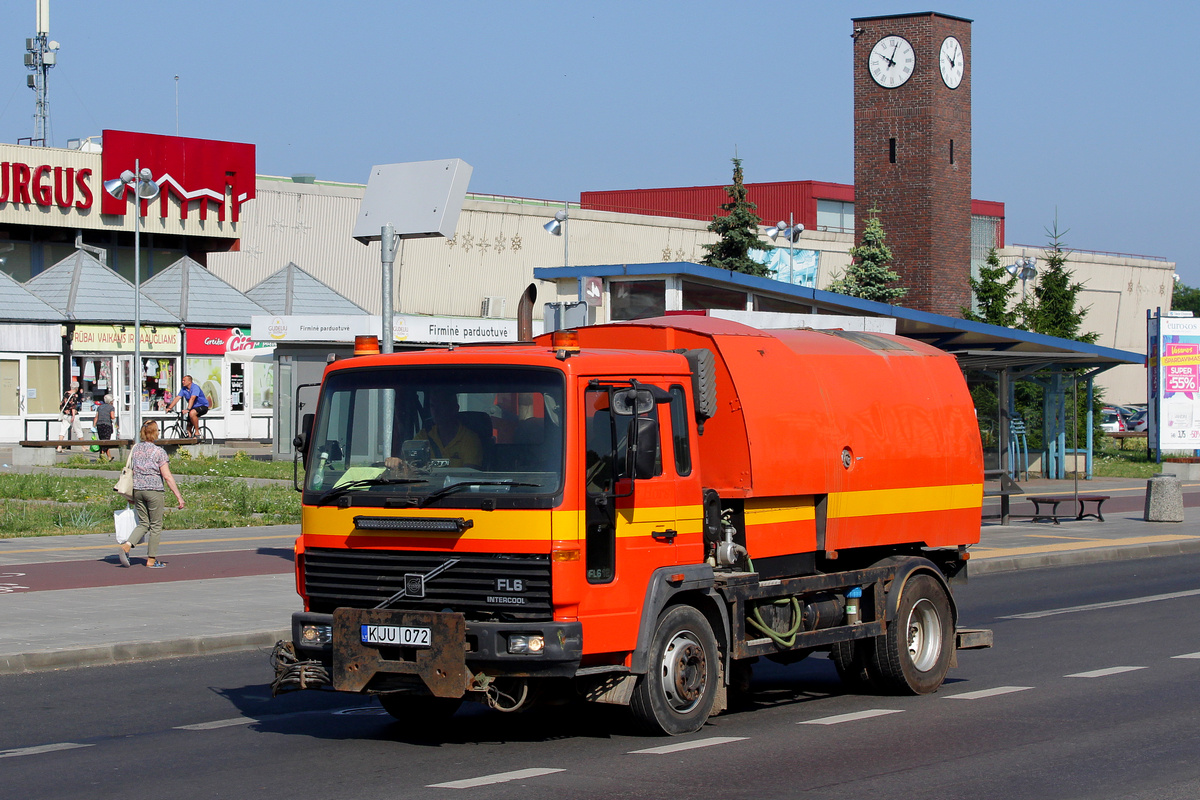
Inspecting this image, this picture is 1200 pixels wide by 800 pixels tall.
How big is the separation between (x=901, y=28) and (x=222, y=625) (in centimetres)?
4116

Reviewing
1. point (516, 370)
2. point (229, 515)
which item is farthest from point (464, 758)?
point (229, 515)

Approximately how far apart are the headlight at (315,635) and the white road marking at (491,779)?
4.12ft

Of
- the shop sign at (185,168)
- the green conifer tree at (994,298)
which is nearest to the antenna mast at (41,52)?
the shop sign at (185,168)

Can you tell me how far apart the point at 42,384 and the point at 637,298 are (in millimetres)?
22289

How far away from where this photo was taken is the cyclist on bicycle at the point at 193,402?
42.0 m

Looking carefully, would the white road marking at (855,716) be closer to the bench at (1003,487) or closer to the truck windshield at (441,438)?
the truck windshield at (441,438)

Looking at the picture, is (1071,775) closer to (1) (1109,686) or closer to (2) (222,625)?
(1) (1109,686)

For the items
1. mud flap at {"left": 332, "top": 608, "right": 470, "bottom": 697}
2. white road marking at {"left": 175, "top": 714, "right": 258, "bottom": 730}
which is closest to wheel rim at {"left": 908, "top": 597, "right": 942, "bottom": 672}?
mud flap at {"left": 332, "top": 608, "right": 470, "bottom": 697}

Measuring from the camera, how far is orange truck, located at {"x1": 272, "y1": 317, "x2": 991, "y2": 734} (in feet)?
25.7

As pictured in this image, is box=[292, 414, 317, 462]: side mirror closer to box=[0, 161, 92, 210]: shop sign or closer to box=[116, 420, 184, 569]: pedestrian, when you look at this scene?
box=[116, 420, 184, 569]: pedestrian

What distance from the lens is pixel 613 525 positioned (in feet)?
26.5

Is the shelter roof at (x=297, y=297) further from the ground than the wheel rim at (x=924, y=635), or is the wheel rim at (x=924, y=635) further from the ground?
the shelter roof at (x=297, y=297)

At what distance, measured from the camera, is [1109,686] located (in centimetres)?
1062

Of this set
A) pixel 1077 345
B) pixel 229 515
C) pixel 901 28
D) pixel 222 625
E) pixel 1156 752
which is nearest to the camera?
pixel 1156 752
